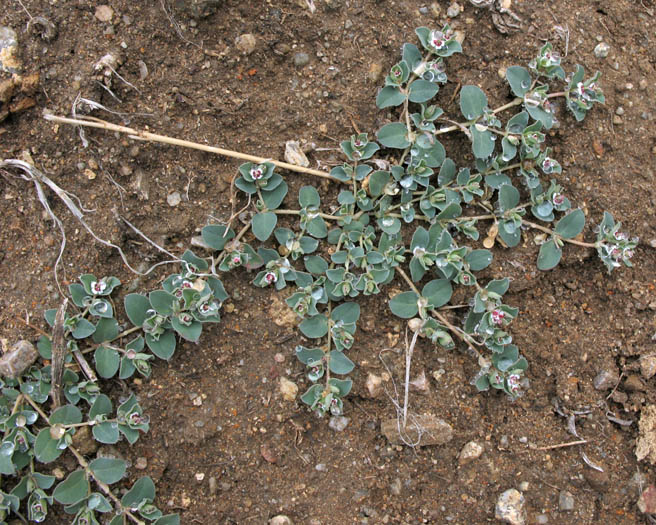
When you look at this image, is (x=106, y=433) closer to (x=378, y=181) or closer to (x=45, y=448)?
(x=45, y=448)

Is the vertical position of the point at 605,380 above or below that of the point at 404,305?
below

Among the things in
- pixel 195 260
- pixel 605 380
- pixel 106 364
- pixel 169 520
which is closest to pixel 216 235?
pixel 195 260

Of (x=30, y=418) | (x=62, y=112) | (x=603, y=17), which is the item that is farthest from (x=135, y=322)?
(x=603, y=17)

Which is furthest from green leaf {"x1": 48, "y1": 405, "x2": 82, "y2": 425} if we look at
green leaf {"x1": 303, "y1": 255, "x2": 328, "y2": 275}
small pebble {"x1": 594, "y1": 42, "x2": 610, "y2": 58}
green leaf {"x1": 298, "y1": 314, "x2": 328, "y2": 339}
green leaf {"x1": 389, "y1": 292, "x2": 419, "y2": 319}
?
small pebble {"x1": 594, "y1": 42, "x2": 610, "y2": 58}

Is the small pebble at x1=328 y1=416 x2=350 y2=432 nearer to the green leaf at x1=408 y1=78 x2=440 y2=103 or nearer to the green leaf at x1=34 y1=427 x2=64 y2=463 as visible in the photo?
the green leaf at x1=34 y1=427 x2=64 y2=463

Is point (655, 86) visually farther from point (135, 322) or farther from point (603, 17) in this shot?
point (135, 322)

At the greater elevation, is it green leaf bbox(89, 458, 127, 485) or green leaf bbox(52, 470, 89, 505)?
green leaf bbox(89, 458, 127, 485)
